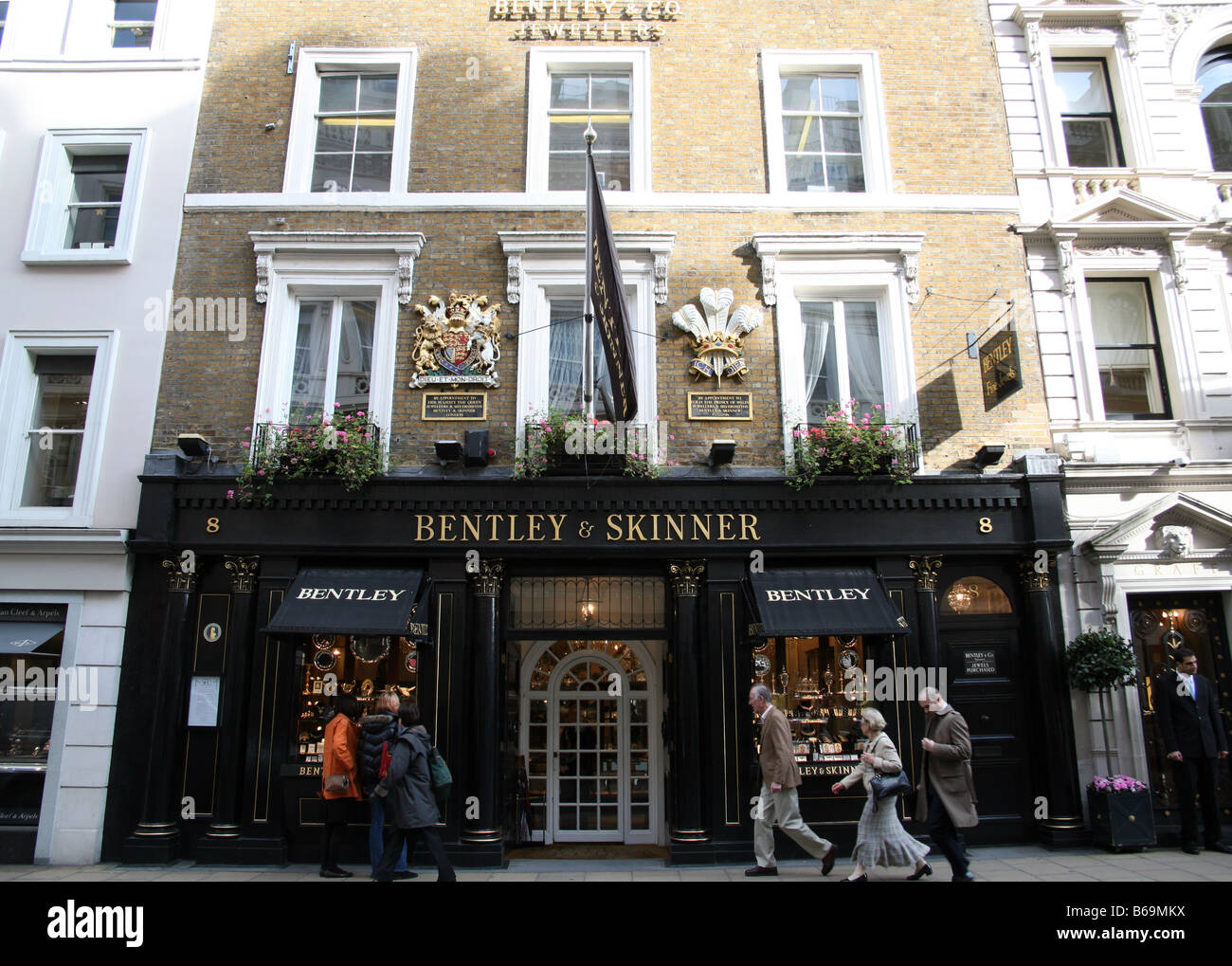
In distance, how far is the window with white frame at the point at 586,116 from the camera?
1134 cm

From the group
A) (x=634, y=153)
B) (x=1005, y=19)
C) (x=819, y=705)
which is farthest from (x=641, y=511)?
(x=1005, y=19)

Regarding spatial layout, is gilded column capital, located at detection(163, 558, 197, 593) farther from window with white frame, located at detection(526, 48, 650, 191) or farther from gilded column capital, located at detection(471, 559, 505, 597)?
window with white frame, located at detection(526, 48, 650, 191)

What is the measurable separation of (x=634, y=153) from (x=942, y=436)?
18.9ft

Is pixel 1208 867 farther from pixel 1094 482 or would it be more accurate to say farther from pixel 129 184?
pixel 129 184

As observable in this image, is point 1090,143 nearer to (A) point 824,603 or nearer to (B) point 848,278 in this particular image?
(B) point 848,278

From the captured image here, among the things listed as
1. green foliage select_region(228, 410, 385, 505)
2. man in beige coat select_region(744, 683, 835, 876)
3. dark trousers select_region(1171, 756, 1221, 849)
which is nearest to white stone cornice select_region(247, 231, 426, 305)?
green foliage select_region(228, 410, 385, 505)

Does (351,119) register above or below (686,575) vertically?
above

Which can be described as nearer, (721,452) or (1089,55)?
(721,452)

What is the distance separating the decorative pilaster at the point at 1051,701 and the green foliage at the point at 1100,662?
0.23 metres

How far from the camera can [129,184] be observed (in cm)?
1120

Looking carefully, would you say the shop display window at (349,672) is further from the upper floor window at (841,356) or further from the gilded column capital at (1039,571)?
the gilded column capital at (1039,571)

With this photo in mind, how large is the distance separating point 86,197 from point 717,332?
9.24 meters

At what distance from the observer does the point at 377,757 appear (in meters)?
8.65

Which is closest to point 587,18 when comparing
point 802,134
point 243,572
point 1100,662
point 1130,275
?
point 802,134
